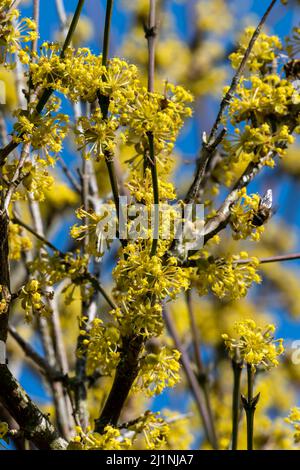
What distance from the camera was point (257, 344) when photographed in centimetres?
198

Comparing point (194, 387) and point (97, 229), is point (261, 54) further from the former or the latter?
point (194, 387)

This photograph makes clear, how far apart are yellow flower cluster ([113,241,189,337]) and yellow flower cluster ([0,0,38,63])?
1.94 feet

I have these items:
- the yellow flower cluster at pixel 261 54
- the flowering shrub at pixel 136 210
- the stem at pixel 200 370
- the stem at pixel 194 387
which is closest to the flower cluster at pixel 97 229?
the flowering shrub at pixel 136 210

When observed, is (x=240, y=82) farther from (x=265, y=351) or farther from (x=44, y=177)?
(x=265, y=351)

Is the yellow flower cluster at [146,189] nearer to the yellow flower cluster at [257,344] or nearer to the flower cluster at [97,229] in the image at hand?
the flower cluster at [97,229]

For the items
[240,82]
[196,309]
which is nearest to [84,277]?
[240,82]

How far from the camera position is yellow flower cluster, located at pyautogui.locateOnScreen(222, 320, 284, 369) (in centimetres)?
194

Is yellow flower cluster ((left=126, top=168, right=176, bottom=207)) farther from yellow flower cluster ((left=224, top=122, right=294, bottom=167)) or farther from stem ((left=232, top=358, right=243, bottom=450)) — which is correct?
stem ((left=232, top=358, right=243, bottom=450))

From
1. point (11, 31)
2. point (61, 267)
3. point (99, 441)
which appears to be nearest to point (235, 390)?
point (99, 441)

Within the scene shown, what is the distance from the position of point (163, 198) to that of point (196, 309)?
4.03 m

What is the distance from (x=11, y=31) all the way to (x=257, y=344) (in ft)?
3.43

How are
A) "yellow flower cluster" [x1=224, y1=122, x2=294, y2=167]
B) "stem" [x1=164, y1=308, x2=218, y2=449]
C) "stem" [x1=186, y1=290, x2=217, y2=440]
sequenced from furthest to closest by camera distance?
"stem" [x1=186, y1=290, x2=217, y2=440], "stem" [x1=164, y1=308, x2=218, y2=449], "yellow flower cluster" [x1=224, y1=122, x2=294, y2=167]

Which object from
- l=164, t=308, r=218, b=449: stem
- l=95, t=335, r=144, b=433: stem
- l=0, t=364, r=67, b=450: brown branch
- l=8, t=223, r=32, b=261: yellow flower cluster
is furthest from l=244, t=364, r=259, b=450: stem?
l=164, t=308, r=218, b=449: stem

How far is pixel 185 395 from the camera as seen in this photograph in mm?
4551
